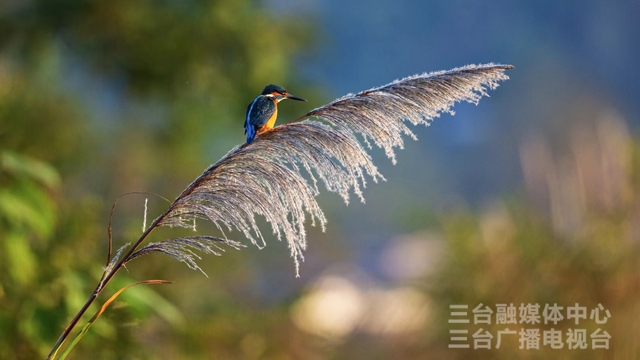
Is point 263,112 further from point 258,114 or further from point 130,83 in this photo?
point 130,83

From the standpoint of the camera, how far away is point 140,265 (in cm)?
558

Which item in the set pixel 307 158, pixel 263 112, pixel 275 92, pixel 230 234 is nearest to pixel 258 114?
pixel 263 112

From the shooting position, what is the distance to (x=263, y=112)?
2332 millimetres

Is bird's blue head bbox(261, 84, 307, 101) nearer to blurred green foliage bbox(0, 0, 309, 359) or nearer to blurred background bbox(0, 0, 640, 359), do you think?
blurred background bbox(0, 0, 640, 359)

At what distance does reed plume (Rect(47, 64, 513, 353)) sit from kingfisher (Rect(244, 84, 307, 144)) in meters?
0.40

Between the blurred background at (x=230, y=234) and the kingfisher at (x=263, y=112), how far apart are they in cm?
84

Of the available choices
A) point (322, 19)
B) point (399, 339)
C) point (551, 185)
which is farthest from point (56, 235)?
point (322, 19)

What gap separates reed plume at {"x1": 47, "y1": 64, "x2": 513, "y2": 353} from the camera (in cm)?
175

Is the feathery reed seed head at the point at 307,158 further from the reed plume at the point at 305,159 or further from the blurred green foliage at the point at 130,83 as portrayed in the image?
the blurred green foliage at the point at 130,83

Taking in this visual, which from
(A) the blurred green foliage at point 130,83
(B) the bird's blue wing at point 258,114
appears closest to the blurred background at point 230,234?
(A) the blurred green foliage at point 130,83

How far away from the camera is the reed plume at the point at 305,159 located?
1.75 metres

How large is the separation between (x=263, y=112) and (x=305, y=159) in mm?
583

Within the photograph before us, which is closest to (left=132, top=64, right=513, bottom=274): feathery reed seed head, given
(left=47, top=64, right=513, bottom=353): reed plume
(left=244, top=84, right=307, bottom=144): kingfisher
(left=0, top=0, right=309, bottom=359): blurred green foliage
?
(left=47, top=64, right=513, bottom=353): reed plume

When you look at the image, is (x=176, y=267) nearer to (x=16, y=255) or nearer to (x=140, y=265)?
(x=140, y=265)
